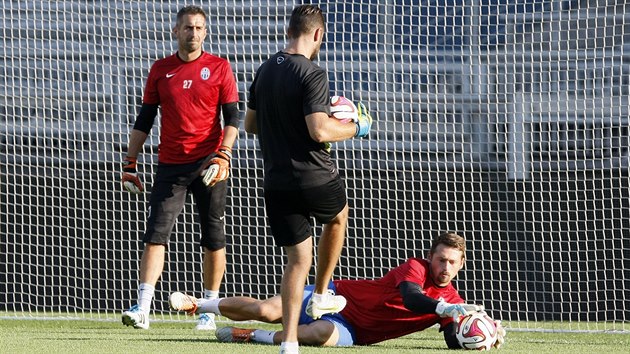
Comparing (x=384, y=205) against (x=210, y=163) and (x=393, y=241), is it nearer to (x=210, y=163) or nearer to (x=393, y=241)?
(x=393, y=241)

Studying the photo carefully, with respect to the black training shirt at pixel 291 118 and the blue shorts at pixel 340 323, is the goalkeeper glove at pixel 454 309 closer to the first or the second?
the blue shorts at pixel 340 323

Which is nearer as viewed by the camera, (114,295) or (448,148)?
(114,295)

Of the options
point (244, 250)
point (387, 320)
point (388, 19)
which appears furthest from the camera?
point (388, 19)

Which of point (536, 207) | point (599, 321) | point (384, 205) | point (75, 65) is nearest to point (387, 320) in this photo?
point (599, 321)

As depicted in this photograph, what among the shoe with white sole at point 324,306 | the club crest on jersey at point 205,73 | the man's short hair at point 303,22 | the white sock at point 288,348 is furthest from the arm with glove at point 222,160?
the white sock at point 288,348

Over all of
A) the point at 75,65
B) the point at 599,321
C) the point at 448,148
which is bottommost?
the point at 599,321

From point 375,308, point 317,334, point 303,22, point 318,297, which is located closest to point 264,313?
point 317,334

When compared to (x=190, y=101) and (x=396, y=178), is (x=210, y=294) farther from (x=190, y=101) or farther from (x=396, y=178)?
(x=396, y=178)

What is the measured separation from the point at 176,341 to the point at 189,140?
1311mm

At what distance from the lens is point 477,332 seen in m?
6.23

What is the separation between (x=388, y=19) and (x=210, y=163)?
564 centimetres

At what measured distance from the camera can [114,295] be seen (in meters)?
9.75

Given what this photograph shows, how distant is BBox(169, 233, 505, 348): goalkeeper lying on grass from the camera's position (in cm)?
642

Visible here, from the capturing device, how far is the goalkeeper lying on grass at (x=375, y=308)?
21.1 ft
